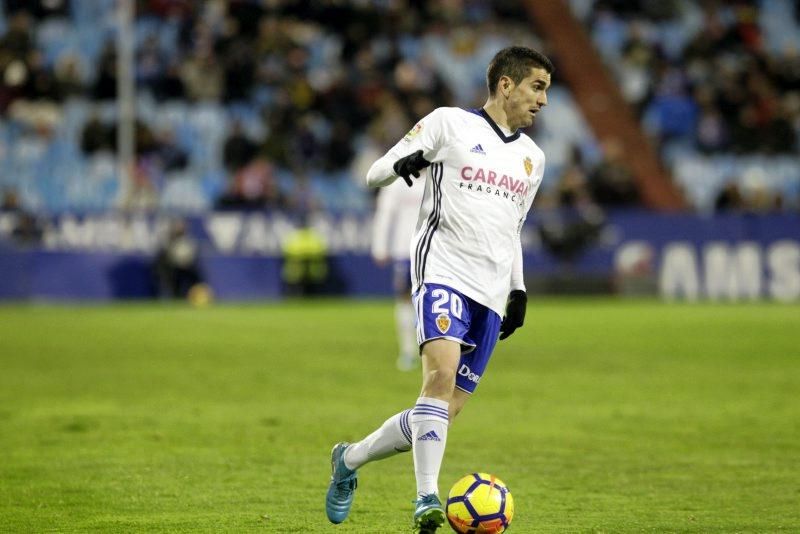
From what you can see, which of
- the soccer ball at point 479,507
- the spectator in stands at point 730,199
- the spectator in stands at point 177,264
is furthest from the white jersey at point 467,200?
the spectator in stands at point 730,199

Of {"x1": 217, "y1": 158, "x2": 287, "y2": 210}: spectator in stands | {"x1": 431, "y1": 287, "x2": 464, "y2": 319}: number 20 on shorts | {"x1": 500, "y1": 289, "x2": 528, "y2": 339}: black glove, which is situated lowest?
{"x1": 217, "y1": 158, "x2": 287, "y2": 210}: spectator in stands

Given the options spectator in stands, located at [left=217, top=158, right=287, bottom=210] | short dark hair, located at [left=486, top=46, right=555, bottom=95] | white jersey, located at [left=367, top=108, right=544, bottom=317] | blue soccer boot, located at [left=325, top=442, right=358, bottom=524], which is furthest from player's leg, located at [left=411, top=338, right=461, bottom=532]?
spectator in stands, located at [left=217, top=158, right=287, bottom=210]

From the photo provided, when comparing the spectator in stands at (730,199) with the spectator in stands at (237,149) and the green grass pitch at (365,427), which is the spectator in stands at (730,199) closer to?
the green grass pitch at (365,427)

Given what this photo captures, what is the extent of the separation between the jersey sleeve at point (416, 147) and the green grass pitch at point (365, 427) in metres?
1.72

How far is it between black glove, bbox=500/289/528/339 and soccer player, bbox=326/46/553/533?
14 centimetres

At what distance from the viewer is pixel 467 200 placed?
678 centimetres

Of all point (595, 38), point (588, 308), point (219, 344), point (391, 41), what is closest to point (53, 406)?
point (219, 344)

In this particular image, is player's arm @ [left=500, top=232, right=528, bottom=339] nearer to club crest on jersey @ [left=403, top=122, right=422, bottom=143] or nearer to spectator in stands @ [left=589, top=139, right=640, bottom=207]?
club crest on jersey @ [left=403, top=122, right=422, bottom=143]

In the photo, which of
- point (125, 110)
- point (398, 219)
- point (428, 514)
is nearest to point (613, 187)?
point (125, 110)

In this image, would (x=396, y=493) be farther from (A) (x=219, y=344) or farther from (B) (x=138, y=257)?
(B) (x=138, y=257)

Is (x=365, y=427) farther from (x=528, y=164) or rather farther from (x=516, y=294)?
(x=528, y=164)

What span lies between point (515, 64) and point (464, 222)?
814mm

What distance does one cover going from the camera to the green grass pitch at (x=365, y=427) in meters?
7.38

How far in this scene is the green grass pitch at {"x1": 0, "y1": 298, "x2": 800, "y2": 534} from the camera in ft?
24.2
